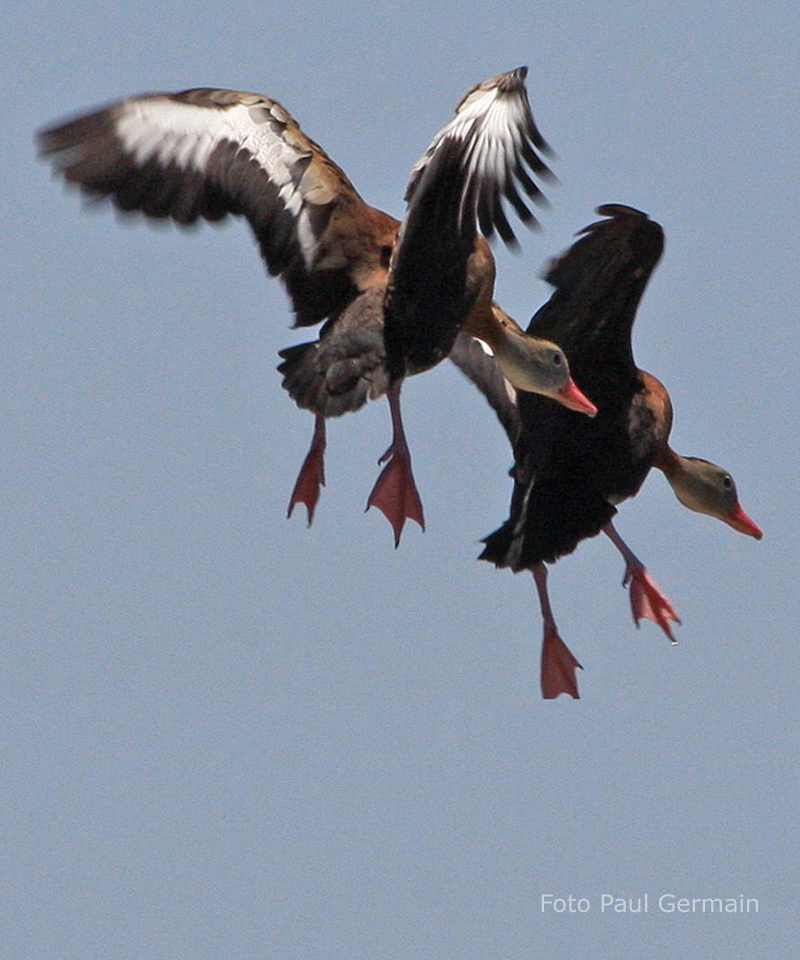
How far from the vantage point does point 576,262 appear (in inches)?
765

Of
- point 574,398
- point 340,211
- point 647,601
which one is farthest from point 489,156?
point 647,601

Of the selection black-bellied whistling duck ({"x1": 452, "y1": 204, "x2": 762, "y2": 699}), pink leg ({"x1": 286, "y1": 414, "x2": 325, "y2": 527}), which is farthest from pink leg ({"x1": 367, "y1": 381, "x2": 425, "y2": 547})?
black-bellied whistling duck ({"x1": 452, "y1": 204, "x2": 762, "y2": 699})

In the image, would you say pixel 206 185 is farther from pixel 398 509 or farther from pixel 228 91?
pixel 398 509

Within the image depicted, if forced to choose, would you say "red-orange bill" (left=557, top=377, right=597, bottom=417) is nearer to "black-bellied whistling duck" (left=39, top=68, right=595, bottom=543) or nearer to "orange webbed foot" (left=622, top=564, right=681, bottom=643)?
"black-bellied whistling duck" (left=39, top=68, right=595, bottom=543)

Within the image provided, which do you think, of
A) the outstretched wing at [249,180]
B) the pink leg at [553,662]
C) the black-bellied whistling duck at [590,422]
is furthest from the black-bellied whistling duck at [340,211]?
the pink leg at [553,662]

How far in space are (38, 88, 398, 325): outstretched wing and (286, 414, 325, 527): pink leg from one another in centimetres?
73

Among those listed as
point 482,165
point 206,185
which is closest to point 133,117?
point 206,185

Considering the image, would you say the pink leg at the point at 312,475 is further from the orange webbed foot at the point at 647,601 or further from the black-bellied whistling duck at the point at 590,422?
the orange webbed foot at the point at 647,601

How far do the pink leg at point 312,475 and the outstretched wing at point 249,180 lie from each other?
0.73m

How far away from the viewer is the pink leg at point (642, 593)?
2019 centimetres

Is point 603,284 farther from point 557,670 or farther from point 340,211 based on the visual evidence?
point 557,670

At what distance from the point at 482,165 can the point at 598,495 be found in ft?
6.48

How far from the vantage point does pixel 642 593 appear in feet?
66.5

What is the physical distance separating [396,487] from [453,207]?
156cm
